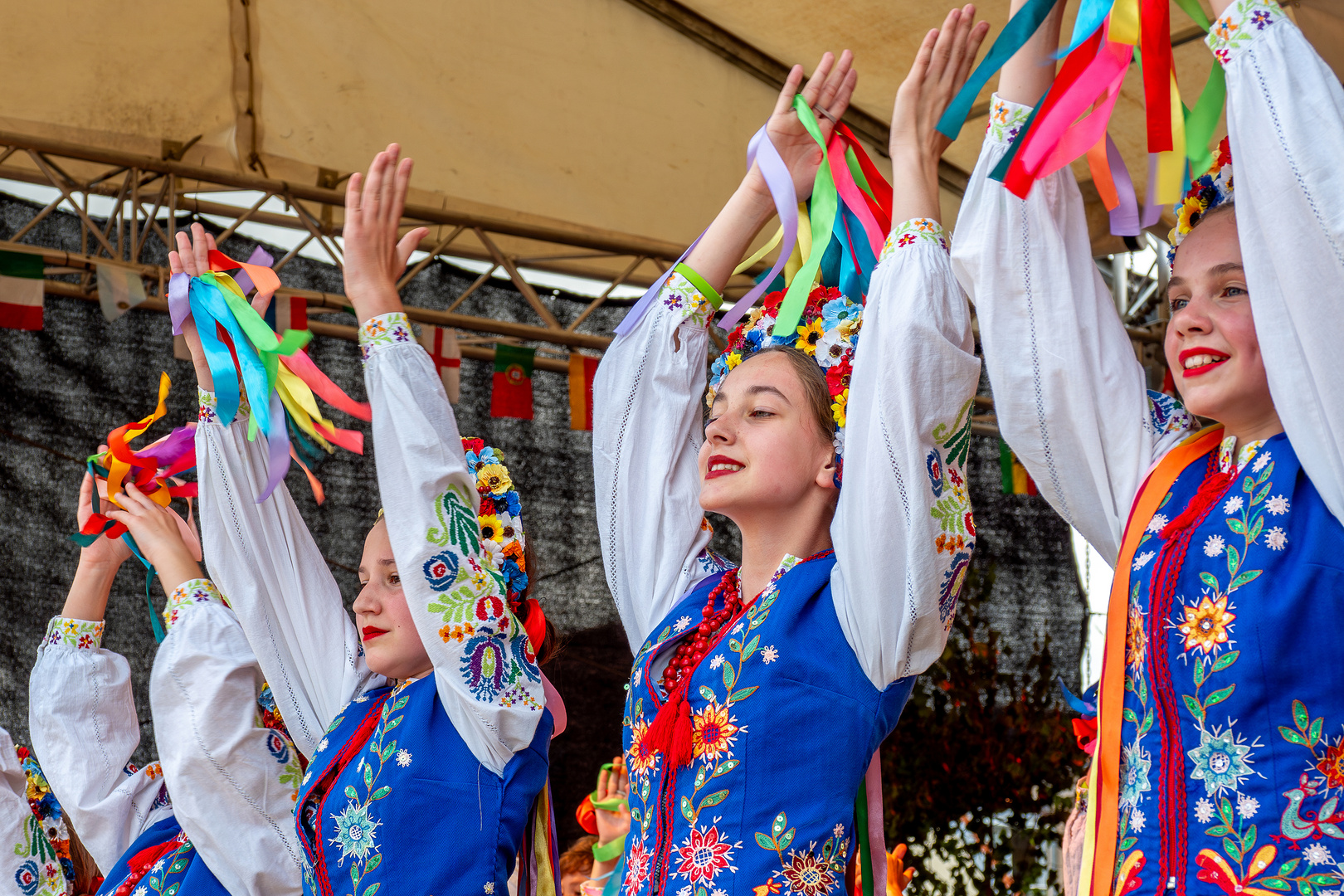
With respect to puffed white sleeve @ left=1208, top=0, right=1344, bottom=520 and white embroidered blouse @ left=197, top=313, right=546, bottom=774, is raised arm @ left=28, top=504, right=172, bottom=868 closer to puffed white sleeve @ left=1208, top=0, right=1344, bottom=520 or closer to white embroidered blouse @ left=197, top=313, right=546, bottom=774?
white embroidered blouse @ left=197, top=313, right=546, bottom=774

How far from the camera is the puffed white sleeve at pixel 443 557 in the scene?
5.69 ft

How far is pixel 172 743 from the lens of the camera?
6.77ft

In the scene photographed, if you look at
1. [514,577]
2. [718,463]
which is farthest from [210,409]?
[718,463]

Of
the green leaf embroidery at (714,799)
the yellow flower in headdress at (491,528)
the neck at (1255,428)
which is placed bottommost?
the green leaf embroidery at (714,799)

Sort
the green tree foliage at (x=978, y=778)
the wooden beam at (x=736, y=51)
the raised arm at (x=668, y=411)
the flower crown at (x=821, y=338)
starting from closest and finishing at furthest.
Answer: the flower crown at (x=821, y=338) → the raised arm at (x=668, y=411) → the wooden beam at (x=736, y=51) → the green tree foliage at (x=978, y=778)

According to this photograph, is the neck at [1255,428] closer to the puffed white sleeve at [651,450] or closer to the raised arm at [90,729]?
the puffed white sleeve at [651,450]

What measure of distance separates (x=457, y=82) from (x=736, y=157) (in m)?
1.01

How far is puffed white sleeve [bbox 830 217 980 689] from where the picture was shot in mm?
1399

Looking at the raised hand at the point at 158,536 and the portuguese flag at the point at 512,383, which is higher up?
the portuguese flag at the point at 512,383

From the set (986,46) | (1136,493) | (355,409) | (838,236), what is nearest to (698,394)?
(838,236)

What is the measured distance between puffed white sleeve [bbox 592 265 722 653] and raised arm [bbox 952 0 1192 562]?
1.73 feet

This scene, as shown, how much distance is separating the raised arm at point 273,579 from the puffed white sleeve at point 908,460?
0.95 metres

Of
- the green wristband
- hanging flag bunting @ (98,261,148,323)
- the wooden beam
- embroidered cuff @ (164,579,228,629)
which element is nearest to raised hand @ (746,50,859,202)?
embroidered cuff @ (164,579,228,629)

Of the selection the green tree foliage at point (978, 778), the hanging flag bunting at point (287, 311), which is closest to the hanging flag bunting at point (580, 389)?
the hanging flag bunting at point (287, 311)
